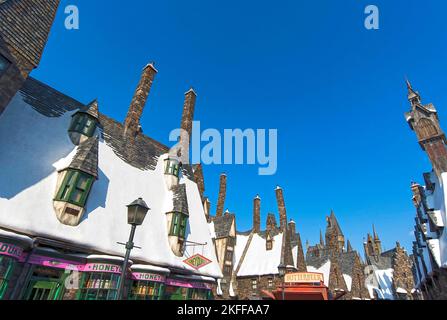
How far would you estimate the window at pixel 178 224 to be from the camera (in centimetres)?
1467

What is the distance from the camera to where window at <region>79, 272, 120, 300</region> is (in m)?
10.0

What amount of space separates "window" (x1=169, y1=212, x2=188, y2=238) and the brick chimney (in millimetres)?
8506

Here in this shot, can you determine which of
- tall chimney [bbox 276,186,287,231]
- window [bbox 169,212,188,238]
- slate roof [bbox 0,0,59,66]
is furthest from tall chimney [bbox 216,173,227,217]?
slate roof [bbox 0,0,59,66]

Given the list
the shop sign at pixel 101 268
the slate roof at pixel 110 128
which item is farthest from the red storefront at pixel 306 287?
the shop sign at pixel 101 268

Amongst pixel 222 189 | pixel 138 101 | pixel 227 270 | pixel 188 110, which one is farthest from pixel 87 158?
pixel 222 189

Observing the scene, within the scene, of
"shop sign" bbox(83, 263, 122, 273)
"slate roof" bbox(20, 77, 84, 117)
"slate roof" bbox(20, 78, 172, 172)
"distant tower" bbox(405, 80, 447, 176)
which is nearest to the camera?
"shop sign" bbox(83, 263, 122, 273)

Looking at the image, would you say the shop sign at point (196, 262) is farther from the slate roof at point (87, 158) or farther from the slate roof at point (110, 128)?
the slate roof at point (87, 158)

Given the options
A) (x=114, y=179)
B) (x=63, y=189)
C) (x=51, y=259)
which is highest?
(x=114, y=179)

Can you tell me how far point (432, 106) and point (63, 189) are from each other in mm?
31478

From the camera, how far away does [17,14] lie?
33.7 ft

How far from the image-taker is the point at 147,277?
38.9ft

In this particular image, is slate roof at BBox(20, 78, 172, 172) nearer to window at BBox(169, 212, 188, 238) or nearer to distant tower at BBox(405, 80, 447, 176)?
window at BBox(169, 212, 188, 238)
